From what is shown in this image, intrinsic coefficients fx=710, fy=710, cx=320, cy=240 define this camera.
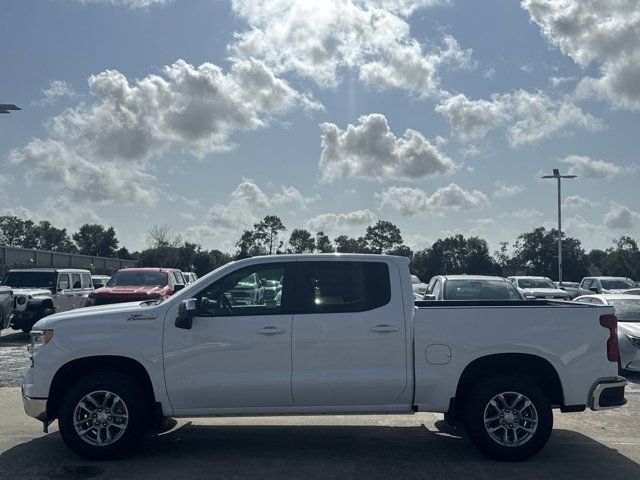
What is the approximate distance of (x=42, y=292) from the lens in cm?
1819

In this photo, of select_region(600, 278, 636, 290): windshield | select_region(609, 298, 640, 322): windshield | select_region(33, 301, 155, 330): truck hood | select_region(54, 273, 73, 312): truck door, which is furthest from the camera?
select_region(600, 278, 636, 290): windshield

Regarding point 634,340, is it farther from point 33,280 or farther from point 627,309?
point 33,280

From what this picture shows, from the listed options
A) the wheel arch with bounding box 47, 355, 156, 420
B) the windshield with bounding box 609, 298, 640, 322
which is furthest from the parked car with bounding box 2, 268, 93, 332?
the windshield with bounding box 609, 298, 640, 322

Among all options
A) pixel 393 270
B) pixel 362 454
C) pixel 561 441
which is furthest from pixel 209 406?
pixel 561 441

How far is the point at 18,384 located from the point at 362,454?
6.53m

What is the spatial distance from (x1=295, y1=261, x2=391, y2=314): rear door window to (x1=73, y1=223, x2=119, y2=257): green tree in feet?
354

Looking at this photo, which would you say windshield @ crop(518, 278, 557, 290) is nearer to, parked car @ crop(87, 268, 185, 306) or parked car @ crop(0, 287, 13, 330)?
parked car @ crop(87, 268, 185, 306)

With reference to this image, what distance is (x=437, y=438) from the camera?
26.0ft

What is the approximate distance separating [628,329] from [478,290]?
2.93 metres

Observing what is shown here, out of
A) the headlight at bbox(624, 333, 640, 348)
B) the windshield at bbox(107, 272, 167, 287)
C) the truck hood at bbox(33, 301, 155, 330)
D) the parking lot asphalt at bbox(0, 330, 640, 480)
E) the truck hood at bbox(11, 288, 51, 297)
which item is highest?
the windshield at bbox(107, 272, 167, 287)

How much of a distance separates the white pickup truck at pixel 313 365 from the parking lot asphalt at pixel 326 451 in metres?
0.34

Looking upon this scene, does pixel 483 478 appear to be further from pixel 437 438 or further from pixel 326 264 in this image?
pixel 326 264

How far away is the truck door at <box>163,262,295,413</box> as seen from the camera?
679cm

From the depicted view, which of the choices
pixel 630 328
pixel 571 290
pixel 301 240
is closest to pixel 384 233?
pixel 301 240
